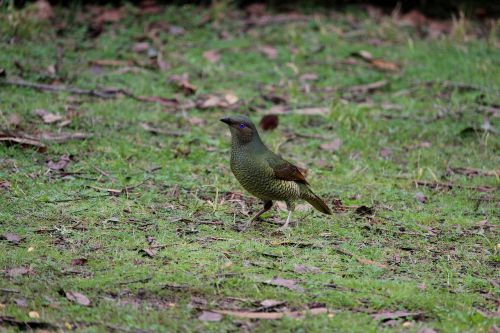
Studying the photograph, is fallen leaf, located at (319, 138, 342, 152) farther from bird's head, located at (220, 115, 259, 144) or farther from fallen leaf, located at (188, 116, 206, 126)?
bird's head, located at (220, 115, 259, 144)

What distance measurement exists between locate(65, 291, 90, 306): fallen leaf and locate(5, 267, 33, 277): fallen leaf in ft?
1.41

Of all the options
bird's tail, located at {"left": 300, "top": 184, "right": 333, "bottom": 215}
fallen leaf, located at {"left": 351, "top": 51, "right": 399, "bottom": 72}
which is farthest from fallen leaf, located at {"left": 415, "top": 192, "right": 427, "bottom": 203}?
fallen leaf, located at {"left": 351, "top": 51, "right": 399, "bottom": 72}

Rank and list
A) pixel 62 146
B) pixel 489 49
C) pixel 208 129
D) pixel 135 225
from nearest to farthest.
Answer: pixel 135 225 < pixel 62 146 < pixel 208 129 < pixel 489 49

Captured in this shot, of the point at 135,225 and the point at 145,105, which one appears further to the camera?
the point at 145,105

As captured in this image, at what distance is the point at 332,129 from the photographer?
8.90 metres

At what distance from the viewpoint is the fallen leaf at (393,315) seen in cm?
455

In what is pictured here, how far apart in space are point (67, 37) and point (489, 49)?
579 cm

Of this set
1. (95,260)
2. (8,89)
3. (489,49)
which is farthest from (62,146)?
(489,49)

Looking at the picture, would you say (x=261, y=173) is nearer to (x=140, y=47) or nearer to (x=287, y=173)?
(x=287, y=173)

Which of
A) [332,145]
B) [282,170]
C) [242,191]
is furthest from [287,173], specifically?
[332,145]

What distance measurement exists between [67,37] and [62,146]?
11.7 feet

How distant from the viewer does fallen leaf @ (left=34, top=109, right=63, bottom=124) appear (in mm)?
8031

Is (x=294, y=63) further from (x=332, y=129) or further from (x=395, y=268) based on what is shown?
(x=395, y=268)

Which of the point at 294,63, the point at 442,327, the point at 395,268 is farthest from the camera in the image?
the point at 294,63
